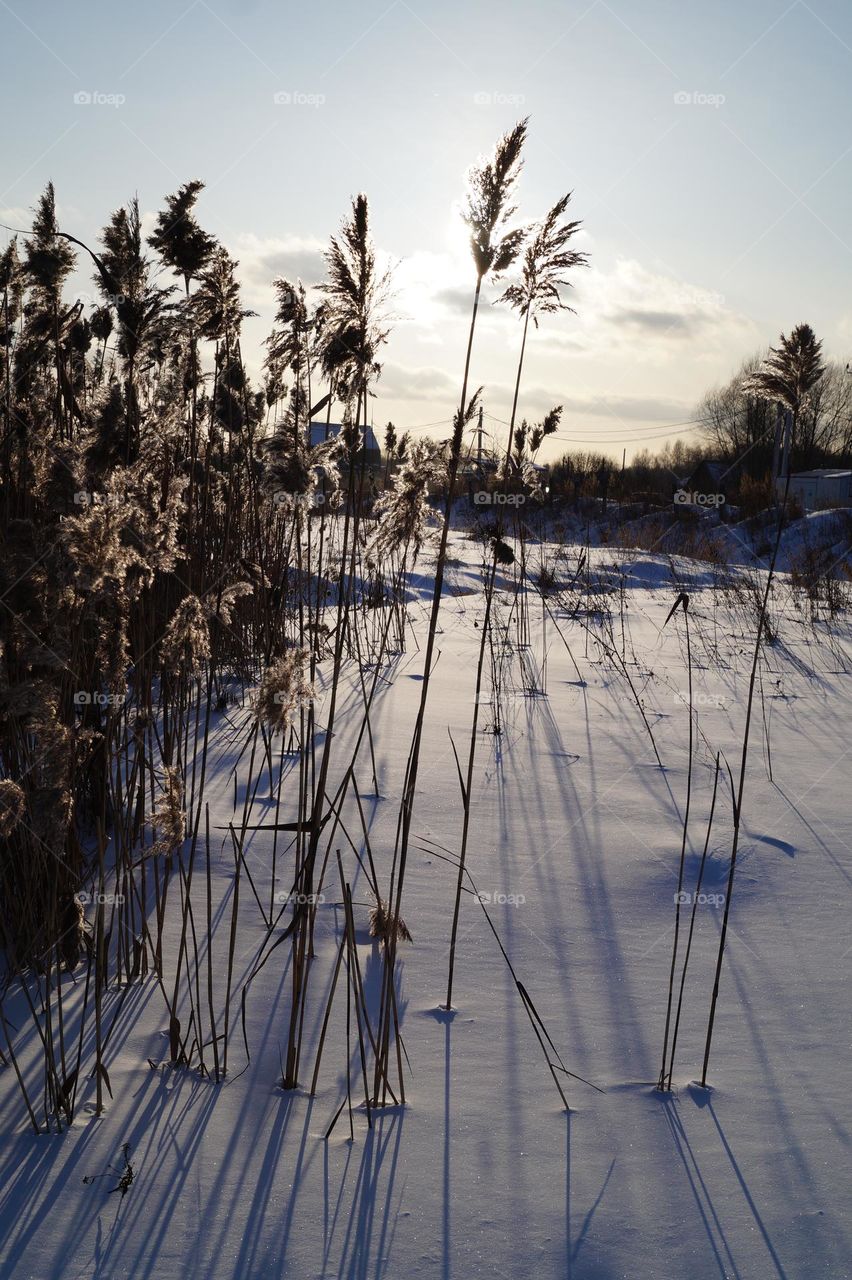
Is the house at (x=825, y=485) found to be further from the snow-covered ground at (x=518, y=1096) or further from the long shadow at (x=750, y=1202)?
the long shadow at (x=750, y=1202)

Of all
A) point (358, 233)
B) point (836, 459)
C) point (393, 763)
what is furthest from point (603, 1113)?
point (836, 459)

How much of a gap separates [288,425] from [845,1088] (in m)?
1.57

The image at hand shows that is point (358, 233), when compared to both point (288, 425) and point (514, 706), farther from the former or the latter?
point (514, 706)

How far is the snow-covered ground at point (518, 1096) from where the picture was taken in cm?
127

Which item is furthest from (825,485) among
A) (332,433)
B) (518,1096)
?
(518,1096)

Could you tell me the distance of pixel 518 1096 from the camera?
162cm

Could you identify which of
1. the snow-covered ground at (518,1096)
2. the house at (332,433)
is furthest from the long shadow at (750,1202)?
the house at (332,433)

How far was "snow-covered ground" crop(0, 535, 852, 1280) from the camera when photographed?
4.17 ft

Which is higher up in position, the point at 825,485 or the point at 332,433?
the point at 825,485

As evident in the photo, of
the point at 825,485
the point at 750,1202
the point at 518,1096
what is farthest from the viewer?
the point at 825,485

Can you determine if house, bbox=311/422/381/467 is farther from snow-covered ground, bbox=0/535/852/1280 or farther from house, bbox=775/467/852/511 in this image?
house, bbox=775/467/852/511

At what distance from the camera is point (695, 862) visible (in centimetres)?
271

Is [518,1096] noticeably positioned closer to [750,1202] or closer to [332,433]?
[750,1202]

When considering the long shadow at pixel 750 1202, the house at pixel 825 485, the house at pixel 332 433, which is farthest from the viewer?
the house at pixel 825 485
